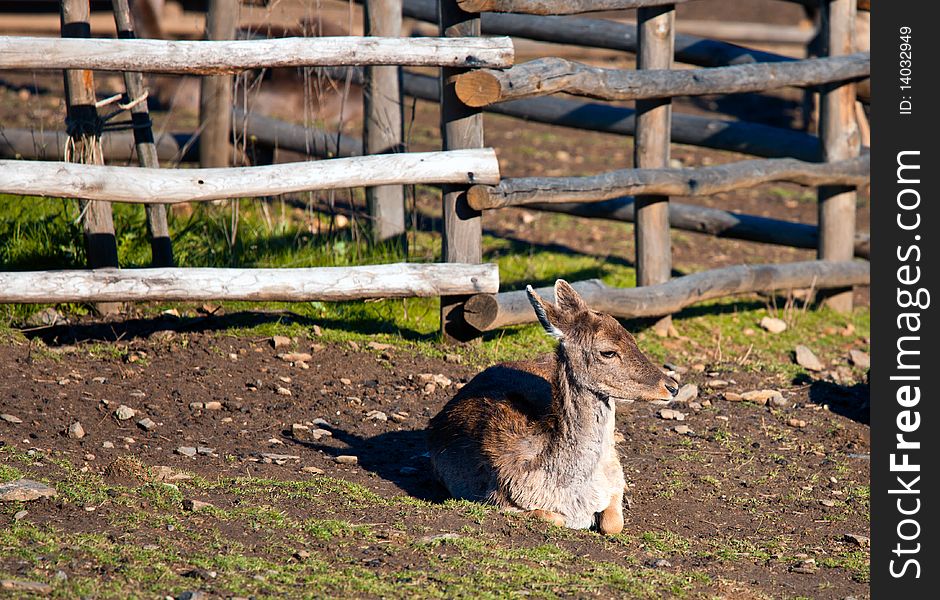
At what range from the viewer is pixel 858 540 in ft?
17.9

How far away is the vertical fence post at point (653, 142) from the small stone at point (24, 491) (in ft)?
15.6

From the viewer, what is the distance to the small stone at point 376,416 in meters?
6.69

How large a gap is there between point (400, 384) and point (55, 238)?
2542mm

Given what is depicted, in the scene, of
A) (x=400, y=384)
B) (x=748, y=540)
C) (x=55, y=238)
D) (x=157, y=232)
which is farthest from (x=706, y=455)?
(x=55, y=238)

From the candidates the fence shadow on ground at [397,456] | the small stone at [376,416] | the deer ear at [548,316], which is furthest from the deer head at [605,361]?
the small stone at [376,416]

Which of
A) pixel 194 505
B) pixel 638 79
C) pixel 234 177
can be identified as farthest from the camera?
pixel 638 79

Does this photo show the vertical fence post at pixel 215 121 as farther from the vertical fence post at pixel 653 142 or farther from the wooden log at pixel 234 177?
the vertical fence post at pixel 653 142

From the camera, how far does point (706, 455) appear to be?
6500mm

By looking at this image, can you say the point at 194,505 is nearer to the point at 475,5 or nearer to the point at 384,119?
the point at 475,5

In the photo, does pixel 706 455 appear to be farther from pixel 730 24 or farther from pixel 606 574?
pixel 730 24

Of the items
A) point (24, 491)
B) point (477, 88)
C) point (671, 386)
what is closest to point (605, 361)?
point (671, 386)

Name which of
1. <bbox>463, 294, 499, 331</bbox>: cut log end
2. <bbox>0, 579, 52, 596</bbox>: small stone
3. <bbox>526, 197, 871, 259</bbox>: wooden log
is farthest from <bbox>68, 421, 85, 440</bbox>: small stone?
<bbox>526, 197, 871, 259</bbox>: wooden log

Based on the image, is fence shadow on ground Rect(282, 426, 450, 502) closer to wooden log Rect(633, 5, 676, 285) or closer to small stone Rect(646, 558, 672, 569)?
small stone Rect(646, 558, 672, 569)

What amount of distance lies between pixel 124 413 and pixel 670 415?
326cm
